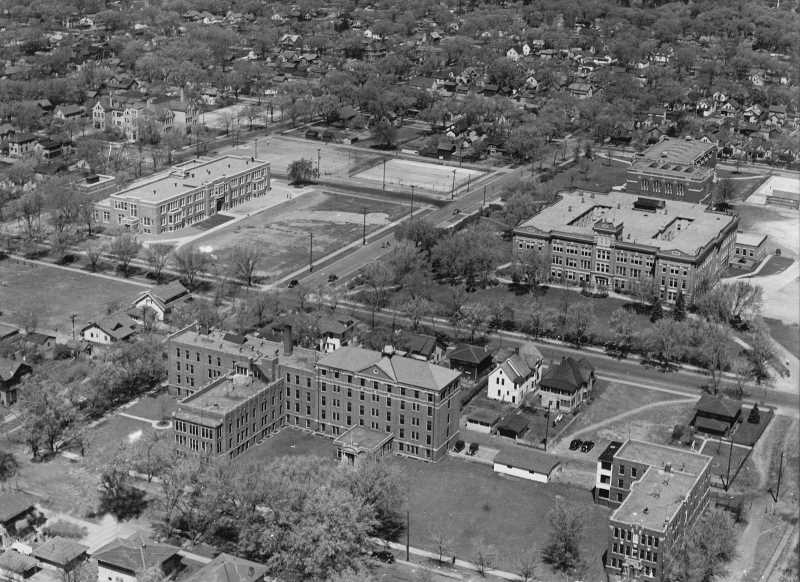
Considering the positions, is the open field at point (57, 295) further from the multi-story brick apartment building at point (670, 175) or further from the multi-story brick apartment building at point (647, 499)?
the multi-story brick apartment building at point (670, 175)

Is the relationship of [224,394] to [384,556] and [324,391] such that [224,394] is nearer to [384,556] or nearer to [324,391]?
[324,391]

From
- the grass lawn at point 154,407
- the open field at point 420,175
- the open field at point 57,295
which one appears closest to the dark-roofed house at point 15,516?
the grass lawn at point 154,407

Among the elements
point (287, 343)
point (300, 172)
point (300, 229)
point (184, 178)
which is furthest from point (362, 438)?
point (300, 172)

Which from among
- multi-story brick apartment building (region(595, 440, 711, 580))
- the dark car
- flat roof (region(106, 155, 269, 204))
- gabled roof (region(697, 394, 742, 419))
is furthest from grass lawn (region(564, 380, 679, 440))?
flat roof (region(106, 155, 269, 204))

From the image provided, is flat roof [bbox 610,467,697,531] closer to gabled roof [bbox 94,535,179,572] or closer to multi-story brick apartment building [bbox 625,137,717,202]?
gabled roof [bbox 94,535,179,572]

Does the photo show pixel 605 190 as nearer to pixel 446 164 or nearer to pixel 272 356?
pixel 446 164
